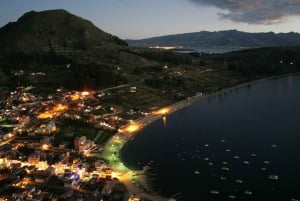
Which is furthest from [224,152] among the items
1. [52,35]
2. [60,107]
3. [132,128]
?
[52,35]

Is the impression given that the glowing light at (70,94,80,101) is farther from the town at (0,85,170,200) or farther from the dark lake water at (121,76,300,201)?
the dark lake water at (121,76,300,201)

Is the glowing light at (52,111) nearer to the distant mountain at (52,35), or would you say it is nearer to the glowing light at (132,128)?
the glowing light at (132,128)

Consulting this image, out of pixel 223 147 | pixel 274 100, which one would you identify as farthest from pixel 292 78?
pixel 223 147

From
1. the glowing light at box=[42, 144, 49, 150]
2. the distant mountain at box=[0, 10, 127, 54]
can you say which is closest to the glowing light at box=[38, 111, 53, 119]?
the glowing light at box=[42, 144, 49, 150]

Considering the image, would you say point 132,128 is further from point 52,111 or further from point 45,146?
point 45,146

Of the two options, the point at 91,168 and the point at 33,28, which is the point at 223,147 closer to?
the point at 91,168

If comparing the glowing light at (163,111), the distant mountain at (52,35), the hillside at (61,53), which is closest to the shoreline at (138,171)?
the glowing light at (163,111)
